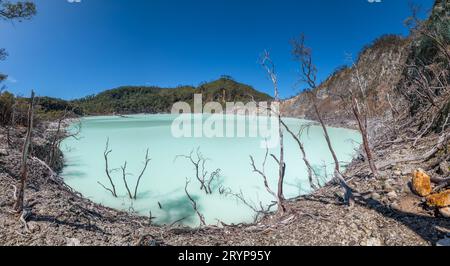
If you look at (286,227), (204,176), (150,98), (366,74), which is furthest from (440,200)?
(150,98)

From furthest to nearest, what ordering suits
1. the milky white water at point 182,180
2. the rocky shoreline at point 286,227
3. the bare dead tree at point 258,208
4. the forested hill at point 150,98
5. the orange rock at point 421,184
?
the forested hill at point 150,98
the milky white water at point 182,180
the bare dead tree at point 258,208
the orange rock at point 421,184
the rocky shoreline at point 286,227

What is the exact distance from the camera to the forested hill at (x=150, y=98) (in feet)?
340

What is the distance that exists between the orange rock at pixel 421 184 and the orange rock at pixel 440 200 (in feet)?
0.70

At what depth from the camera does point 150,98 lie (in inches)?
4624

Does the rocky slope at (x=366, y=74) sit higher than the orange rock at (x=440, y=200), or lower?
higher

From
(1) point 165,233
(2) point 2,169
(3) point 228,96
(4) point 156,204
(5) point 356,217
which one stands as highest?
(3) point 228,96

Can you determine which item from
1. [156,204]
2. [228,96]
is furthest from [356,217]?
[228,96]

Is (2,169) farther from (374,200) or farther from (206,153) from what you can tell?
(206,153)

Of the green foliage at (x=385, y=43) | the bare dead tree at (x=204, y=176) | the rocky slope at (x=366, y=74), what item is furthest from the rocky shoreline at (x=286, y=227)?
the green foliage at (x=385, y=43)

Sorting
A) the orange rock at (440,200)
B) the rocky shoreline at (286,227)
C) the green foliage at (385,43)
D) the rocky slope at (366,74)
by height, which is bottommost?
the rocky shoreline at (286,227)

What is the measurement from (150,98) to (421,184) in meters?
121

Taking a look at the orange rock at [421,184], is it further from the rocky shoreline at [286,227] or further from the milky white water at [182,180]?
the milky white water at [182,180]

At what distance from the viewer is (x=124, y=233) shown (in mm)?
3525
